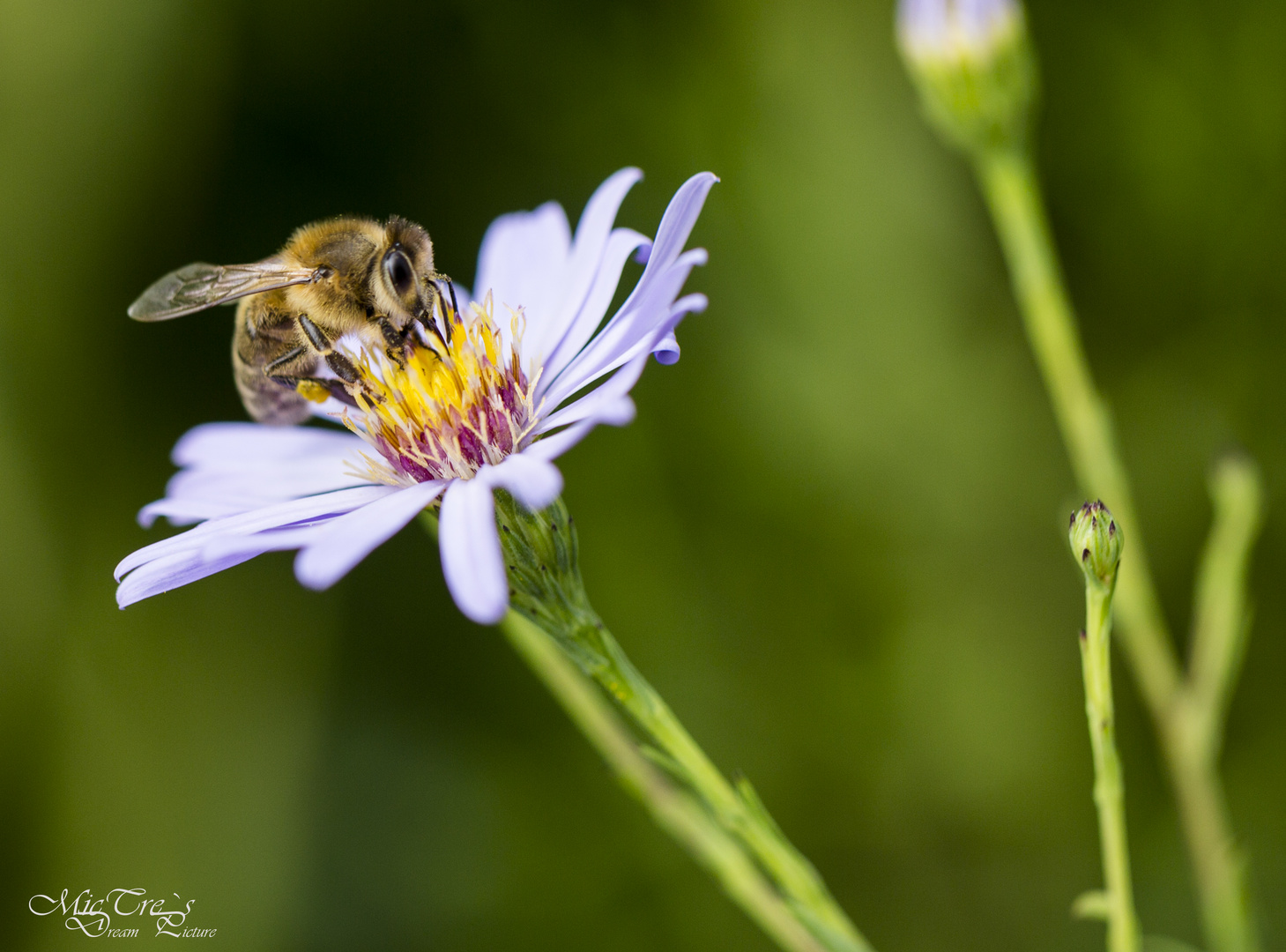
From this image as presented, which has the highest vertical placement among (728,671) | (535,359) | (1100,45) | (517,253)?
(1100,45)

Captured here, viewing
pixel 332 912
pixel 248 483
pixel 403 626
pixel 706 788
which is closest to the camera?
pixel 706 788

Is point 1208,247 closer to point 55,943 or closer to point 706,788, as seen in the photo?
point 706,788

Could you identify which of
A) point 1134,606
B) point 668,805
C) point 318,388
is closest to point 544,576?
point 668,805

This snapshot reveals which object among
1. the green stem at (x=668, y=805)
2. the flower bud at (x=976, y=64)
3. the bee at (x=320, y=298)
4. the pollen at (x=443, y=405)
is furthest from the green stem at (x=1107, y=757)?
the flower bud at (x=976, y=64)

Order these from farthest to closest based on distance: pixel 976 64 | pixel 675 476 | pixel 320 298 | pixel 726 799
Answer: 1. pixel 675 476
2. pixel 976 64
3. pixel 320 298
4. pixel 726 799

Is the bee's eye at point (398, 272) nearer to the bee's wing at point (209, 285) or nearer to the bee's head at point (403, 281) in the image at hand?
the bee's head at point (403, 281)

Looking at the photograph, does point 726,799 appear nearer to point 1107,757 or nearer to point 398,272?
point 1107,757

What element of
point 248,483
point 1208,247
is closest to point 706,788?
point 248,483
